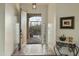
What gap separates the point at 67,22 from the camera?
6320 mm

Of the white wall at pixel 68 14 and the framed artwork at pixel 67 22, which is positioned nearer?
the white wall at pixel 68 14

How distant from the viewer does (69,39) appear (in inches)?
245

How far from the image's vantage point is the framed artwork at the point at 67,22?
6.13 meters

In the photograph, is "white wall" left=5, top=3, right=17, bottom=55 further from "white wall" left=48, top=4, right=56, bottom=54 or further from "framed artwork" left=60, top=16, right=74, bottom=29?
"framed artwork" left=60, top=16, right=74, bottom=29

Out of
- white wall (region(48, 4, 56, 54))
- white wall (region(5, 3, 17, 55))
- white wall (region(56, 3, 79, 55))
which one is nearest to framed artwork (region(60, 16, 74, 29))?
white wall (region(56, 3, 79, 55))

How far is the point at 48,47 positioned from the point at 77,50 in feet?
4.76

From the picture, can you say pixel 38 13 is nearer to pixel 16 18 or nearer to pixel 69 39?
pixel 16 18

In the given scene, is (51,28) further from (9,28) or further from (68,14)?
(9,28)

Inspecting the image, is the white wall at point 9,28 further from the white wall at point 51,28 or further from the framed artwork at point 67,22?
the framed artwork at point 67,22

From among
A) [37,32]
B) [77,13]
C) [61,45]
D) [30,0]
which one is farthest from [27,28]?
[30,0]

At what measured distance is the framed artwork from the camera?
241 inches

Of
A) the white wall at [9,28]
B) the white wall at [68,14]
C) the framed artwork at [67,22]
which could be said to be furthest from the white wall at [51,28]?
the white wall at [9,28]

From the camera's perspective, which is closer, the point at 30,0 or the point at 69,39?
the point at 30,0

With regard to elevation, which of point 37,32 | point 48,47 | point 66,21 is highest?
point 66,21
